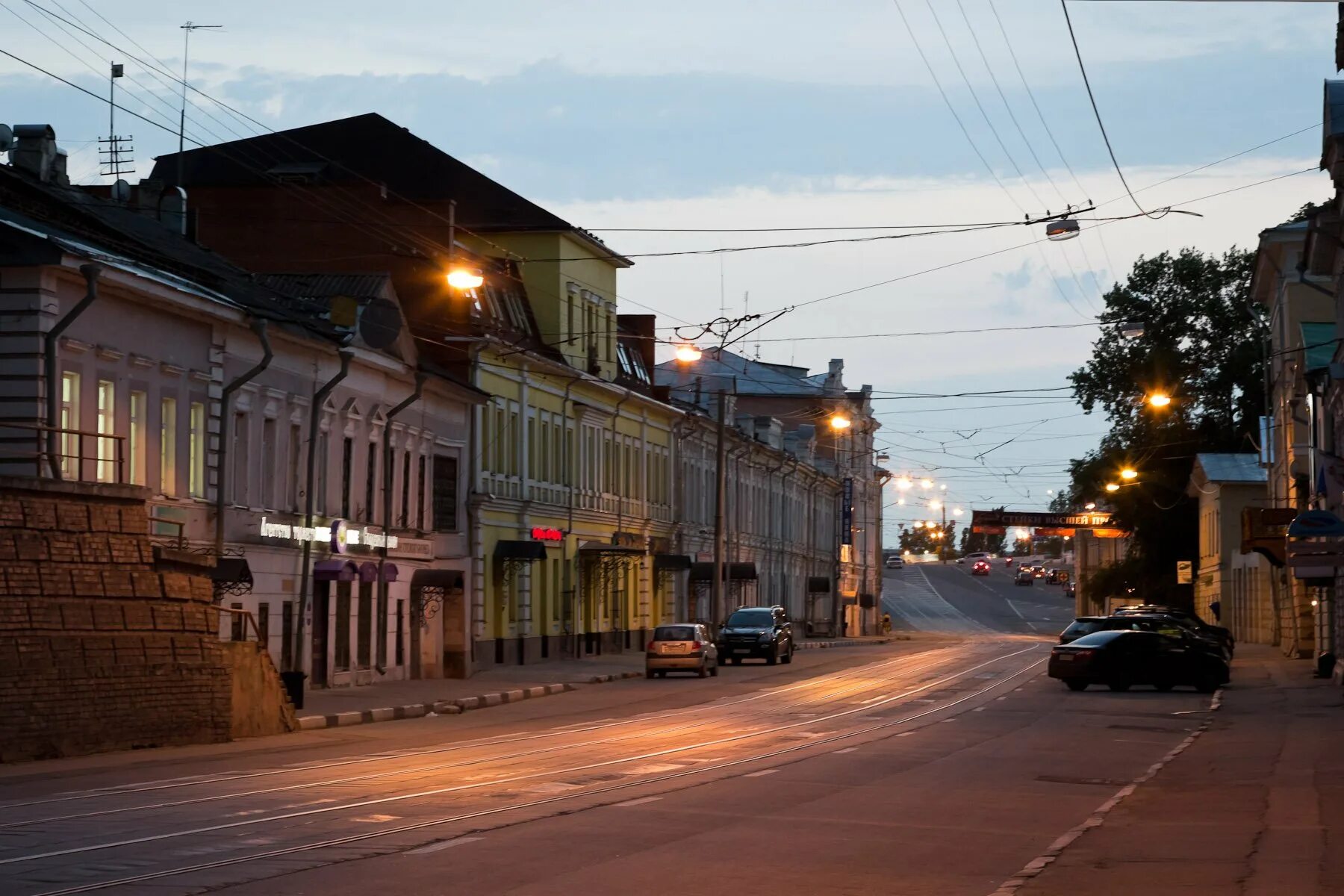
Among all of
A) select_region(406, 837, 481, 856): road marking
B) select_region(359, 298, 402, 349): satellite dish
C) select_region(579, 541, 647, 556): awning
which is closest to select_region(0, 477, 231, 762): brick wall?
select_region(406, 837, 481, 856): road marking

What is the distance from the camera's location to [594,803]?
54.3 feet

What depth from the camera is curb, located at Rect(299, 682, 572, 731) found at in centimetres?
2917

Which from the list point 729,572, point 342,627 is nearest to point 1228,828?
point 342,627

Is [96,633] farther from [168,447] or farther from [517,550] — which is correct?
[517,550]

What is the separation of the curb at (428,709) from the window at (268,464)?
4.96m

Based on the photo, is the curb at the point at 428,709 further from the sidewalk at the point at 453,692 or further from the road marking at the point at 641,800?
the road marking at the point at 641,800

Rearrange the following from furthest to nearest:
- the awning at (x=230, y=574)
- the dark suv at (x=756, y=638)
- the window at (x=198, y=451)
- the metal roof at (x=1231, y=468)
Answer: the metal roof at (x=1231, y=468) < the dark suv at (x=756, y=638) < the window at (x=198, y=451) < the awning at (x=230, y=574)

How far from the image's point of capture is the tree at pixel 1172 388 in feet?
270

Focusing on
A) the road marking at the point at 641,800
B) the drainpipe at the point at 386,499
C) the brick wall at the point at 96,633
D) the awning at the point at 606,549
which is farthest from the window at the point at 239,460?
the awning at the point at 606,549

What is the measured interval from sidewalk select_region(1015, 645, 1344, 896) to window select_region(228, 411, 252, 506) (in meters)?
17.2

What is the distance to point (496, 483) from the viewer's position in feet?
164

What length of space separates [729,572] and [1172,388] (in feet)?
72.8

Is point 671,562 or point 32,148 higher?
point 32,148

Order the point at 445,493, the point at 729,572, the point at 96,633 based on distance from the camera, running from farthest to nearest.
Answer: the point at 729,572, the point at 445,493, the point at 96,633
